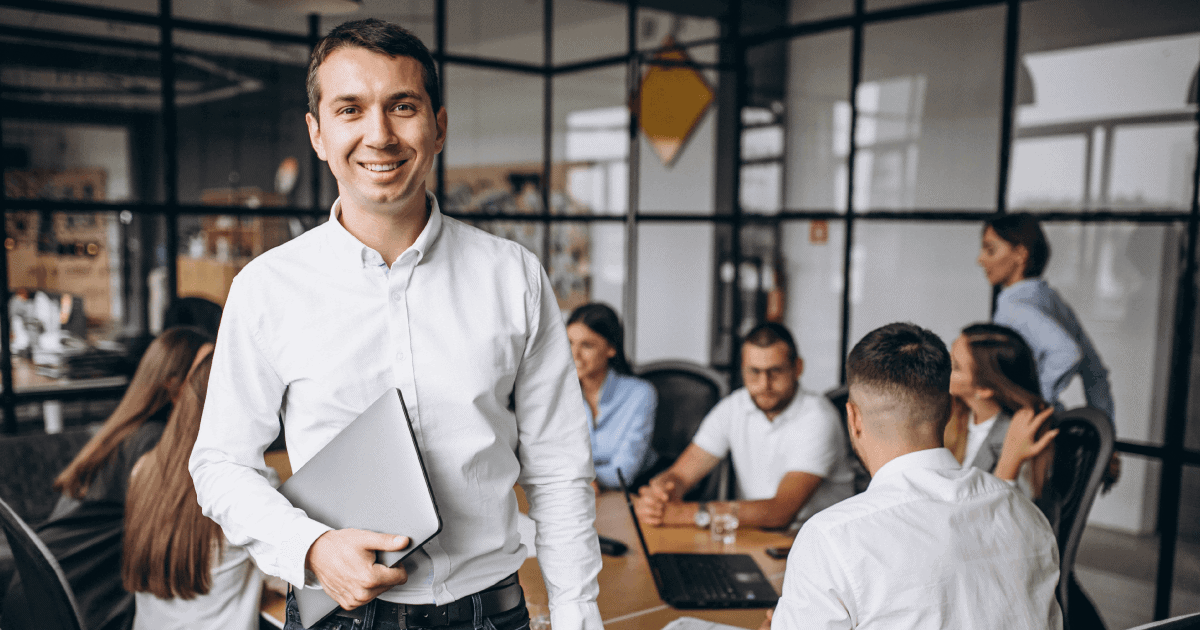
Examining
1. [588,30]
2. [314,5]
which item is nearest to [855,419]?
[314,5]

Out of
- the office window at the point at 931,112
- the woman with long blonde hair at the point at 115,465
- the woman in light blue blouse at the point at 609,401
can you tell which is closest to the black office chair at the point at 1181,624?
the woman in light blue blouse at the point at 609,401

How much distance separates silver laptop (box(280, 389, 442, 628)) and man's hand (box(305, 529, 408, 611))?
0.06ft

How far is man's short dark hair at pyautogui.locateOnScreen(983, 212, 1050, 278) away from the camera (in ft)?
11.3

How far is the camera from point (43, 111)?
11.3 feet

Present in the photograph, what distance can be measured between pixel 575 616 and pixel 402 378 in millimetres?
437

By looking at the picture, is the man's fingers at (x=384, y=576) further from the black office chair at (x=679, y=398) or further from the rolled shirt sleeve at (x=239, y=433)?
the black office chair at (x=679, y=398)

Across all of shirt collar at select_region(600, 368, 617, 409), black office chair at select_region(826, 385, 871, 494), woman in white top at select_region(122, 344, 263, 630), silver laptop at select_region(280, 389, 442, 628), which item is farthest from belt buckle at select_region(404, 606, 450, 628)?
shirt collar at select_region(600, 368, 617, 409)

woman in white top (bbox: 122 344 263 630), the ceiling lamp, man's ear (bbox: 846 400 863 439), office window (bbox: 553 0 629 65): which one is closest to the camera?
man's ear (bbox: 846 400 863 439)

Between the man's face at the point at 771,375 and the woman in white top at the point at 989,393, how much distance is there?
1.83ft

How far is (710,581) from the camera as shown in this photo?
1901 mm

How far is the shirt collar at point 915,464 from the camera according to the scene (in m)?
1.42

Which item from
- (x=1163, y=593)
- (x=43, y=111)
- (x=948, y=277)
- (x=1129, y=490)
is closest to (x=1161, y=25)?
(x=948, y=277)

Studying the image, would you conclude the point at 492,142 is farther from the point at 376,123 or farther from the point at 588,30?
the point at 376,123

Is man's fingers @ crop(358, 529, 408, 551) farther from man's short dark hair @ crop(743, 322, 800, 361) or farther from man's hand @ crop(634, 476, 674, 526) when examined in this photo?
man's short dark hair @ crop(743, 322, 800, 361)
